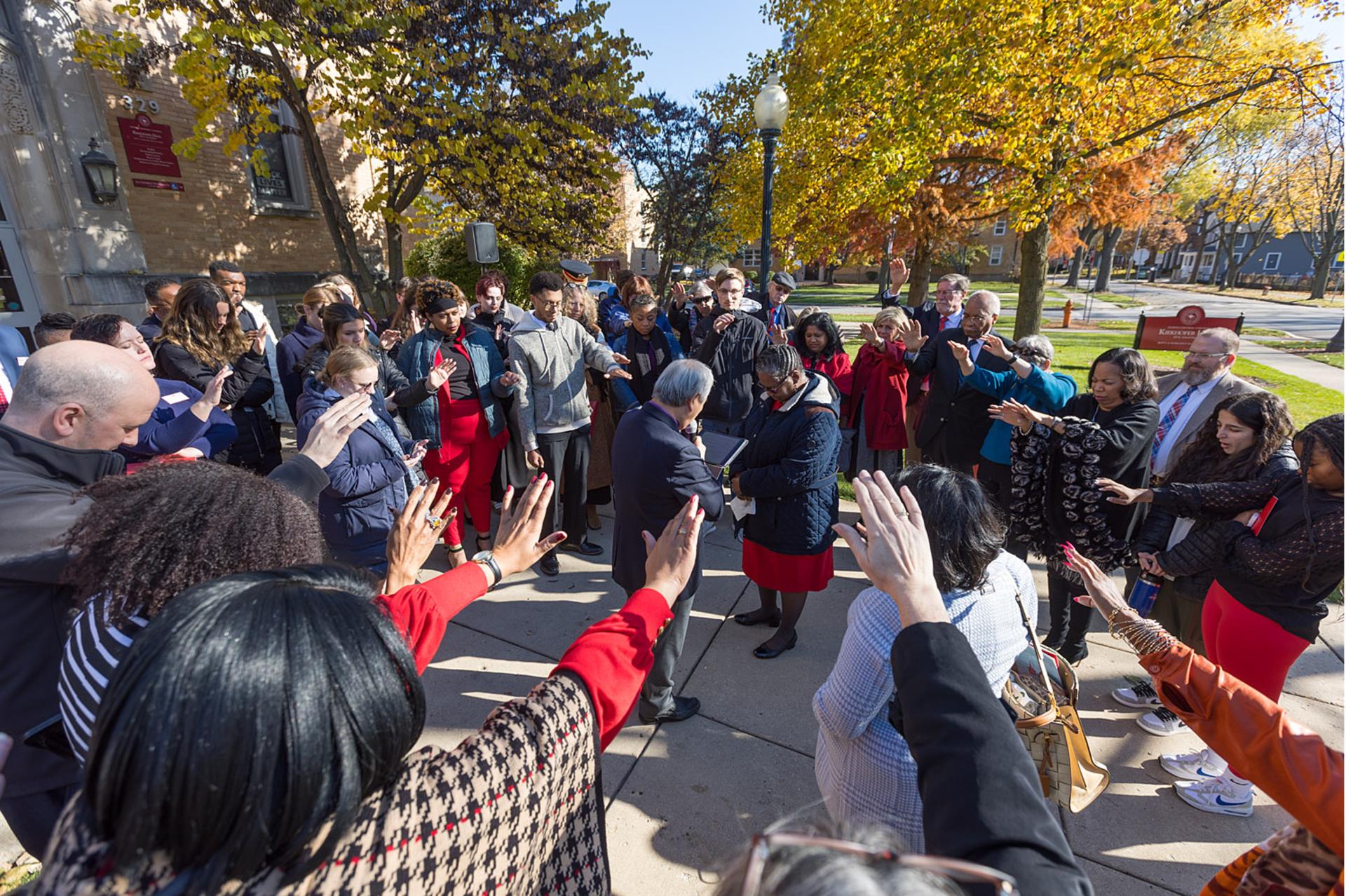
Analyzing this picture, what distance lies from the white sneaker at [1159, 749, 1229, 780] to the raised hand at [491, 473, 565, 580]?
309 centimetres

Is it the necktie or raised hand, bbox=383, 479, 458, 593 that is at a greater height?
raised hand, bbox=383, 479, 458, 593

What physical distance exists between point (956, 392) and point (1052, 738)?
321 centimetres

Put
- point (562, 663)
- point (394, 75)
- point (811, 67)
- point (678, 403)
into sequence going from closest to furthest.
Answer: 1. point (562, 663)
2. point (678, 403)
3. point (394, 75)
4. point (811, 67)

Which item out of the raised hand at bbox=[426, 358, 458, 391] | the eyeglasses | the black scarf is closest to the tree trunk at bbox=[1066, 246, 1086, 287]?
the black scarf

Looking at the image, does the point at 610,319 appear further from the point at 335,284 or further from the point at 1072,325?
the point at 1072,325

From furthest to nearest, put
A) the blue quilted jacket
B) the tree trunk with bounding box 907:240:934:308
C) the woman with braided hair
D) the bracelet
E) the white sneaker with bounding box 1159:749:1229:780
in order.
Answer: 1. the tree trunk with bounding box 907:240:934:308
2. the blue quilted jacket
3. the white sneaker with bounding box 1159:749:1229:780
4. the woman with braided hair
5. the bracelet

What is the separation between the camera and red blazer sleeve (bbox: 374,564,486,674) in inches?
60.5

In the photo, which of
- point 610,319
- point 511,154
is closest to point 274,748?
point 610,319

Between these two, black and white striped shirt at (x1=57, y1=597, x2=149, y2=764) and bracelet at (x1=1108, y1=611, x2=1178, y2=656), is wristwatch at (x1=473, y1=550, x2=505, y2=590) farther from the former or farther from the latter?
bracelet at (x1=1108, y1=611, x2=1178, y2=656)

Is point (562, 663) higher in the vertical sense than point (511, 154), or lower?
lower

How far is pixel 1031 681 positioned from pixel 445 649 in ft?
10.3

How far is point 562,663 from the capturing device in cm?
125

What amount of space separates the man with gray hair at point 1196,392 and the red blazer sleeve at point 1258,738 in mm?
2730

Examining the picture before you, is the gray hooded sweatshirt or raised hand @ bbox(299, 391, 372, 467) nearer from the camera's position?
raised hand @ bbox(299, 391, 372, 467)
